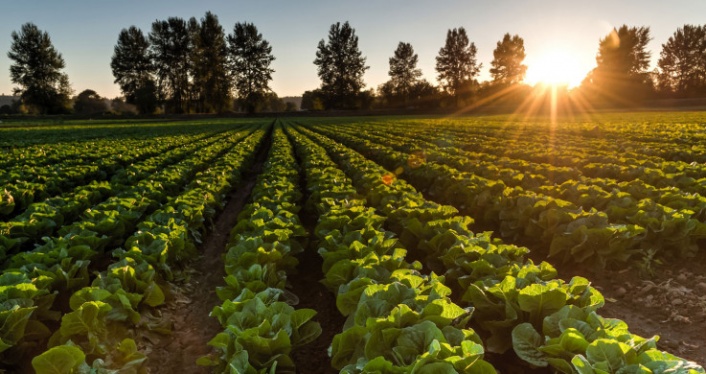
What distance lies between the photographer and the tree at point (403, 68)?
90.4 meters

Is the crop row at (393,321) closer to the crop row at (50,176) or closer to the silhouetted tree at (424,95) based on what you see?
the crop row at (50,176)

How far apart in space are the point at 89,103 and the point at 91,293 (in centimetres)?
11963

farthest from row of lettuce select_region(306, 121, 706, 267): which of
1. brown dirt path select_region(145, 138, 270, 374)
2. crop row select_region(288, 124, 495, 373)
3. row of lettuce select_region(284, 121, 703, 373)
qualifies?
brown dirt path select_region(145, 138, 270, 374)

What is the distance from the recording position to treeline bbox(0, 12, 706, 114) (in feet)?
249

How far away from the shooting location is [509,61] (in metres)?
85.5

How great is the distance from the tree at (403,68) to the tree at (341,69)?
7452 mm

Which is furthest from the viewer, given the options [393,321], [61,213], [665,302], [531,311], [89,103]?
[89,103]

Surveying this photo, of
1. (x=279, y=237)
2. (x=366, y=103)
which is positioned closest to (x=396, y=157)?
(x=279, y=237)

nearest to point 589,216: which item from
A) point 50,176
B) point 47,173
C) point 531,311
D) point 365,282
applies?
point 531,311

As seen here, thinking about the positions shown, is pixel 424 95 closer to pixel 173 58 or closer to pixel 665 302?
pixel 173 58

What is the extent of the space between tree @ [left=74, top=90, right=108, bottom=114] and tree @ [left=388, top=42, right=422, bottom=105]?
6919 centimetres

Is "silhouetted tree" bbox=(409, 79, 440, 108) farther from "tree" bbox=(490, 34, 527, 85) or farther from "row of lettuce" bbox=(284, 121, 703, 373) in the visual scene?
"row of lettuce" bbox=(284, 121, 703, 373)

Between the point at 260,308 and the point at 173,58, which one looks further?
the point at 173,58

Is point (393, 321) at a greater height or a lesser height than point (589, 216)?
greater
